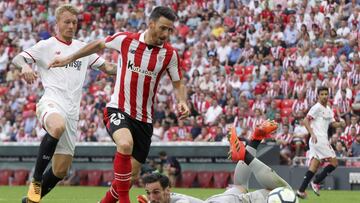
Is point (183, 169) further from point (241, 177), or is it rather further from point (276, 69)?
point (241, 177)

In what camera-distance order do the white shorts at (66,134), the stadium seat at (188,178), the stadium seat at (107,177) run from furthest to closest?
1. the stadium seat at (107,177)
2. the stadium seat at (188,178)
3. the white shorts at (66,134)

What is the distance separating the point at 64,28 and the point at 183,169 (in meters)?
13.0

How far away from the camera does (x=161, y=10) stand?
1191 cm

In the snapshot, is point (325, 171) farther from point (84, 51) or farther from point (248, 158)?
point (84, 51)

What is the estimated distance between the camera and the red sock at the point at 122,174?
38.1ft

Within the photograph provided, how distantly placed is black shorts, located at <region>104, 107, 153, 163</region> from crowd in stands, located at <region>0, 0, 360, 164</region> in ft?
40.7

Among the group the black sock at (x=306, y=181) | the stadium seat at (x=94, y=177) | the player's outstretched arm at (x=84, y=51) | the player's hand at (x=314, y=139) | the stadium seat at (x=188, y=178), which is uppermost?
the player's outstretched arm at (x=84, y=51)

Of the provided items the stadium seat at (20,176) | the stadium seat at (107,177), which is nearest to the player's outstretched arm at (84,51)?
the stadium seat at (107,177)

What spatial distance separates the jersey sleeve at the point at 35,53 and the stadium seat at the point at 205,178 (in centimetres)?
1253

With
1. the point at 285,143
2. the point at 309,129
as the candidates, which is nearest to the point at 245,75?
the point at 285,143

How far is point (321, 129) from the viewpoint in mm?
20953

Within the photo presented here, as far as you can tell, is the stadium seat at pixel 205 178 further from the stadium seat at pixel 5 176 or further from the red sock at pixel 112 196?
the red sock at pixel 112 196

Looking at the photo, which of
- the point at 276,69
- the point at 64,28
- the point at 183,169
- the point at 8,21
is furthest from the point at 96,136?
the point at 64,28

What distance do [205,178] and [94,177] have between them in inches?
136
